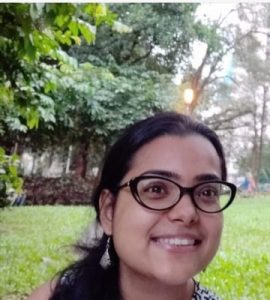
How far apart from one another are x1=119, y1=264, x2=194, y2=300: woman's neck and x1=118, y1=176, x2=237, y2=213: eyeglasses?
0.11 m

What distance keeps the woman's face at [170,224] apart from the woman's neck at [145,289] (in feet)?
0.07

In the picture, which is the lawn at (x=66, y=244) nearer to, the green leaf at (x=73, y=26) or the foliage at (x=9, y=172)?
the foliage at (x=9, y=172)

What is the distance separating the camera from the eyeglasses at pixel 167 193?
A: 537 mm

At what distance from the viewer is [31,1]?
1.05 m

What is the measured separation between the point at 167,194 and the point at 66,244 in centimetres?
84

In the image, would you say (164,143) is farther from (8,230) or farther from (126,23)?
(8,230)

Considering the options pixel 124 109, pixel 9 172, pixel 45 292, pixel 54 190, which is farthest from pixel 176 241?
pixel 54 190

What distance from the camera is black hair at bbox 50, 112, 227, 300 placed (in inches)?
23.2

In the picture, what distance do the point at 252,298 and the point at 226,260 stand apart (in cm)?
14

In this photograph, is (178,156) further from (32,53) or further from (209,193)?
(32,53)

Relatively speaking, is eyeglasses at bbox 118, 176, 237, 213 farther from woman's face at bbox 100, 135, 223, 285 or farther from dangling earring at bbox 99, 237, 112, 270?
dangling earring at bbox 99, 237, 112, 270

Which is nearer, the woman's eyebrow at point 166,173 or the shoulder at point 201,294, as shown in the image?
the woman's eyebrow at point 166,173

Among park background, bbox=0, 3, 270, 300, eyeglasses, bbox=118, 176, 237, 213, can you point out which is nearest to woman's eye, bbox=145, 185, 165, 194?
eyeglasses, bbox=118, 176, 237, 213

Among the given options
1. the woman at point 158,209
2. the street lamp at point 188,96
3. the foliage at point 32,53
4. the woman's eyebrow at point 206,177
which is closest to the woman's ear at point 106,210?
the woman at point 158,209
